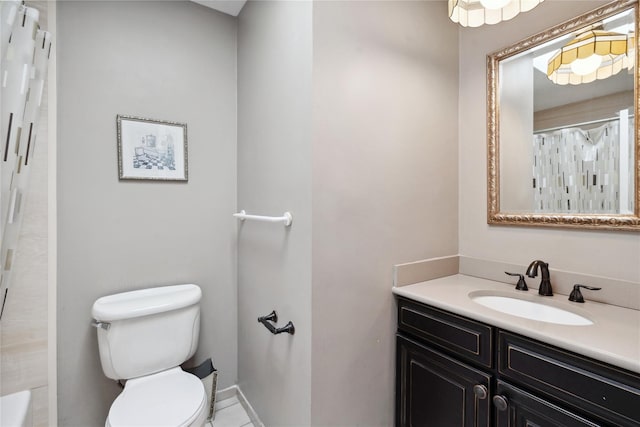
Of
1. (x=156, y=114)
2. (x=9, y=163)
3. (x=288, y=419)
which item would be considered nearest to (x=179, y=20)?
A: (x=156, y=114)

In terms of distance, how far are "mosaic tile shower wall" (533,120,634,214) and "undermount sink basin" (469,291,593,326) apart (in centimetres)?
44

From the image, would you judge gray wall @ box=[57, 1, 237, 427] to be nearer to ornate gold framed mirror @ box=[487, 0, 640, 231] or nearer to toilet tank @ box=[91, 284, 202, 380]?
toilet tank @ box=[91, 284, 202, 380]

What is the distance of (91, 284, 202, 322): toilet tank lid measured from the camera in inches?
56.5

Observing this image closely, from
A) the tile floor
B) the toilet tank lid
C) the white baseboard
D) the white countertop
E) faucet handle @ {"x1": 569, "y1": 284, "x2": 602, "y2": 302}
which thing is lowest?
the tile floor

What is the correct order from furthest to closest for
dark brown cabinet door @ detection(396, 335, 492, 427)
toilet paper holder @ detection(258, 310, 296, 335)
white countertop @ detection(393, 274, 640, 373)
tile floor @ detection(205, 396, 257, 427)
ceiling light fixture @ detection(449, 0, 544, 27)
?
tile floor @ detection(205, 396, 257, 427) → toilet paper holder @ detection(258, 310, 296, 335) → dark brown cabinet door @ detection(396, 335, 492, 427) → ceiling light fixture @ detection(449, 0, 544, 27) → white countertop @ detection(393, 274, 640, 373)

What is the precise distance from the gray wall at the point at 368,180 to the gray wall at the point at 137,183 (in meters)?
0.93

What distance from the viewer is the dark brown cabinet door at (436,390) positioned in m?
1.13

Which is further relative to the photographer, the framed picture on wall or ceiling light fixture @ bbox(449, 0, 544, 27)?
the framed picture on wall

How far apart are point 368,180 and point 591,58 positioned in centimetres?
105

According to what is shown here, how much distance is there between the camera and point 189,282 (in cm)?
182

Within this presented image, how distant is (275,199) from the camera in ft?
4.88

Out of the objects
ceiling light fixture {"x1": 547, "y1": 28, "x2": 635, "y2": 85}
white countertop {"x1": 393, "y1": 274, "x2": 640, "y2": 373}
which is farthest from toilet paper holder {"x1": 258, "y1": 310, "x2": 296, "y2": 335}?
ceiling light fixture {"x1": 547, "y1": 28, "x2": 635, "y2": 85}

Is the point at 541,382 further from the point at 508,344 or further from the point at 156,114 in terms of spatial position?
the point at 156,114

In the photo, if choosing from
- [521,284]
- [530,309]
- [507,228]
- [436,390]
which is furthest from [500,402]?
[507,228]
